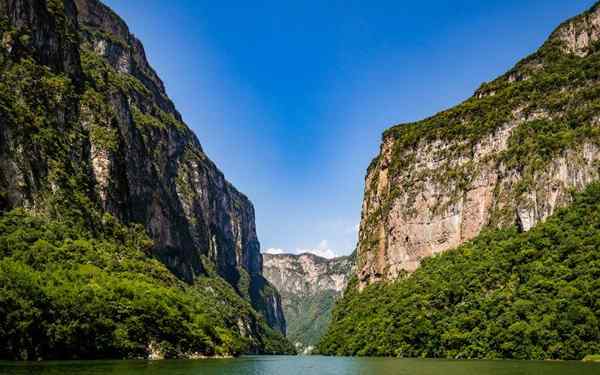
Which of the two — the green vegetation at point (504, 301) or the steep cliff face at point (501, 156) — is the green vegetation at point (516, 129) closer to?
the steep cliff face at point (501, 156)

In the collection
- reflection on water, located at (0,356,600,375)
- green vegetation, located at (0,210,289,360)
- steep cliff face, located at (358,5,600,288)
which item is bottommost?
reflection on water, located at (0,356,600,375)

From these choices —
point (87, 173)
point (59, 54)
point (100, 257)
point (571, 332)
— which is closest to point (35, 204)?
point (100, 257)

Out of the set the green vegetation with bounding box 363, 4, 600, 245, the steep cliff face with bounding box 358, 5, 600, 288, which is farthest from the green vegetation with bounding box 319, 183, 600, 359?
the green vegetation with bounding box 363, 4, 600, 245

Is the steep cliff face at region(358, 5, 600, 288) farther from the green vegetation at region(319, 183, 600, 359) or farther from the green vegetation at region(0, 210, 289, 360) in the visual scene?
the green vegetation at region(0, 210, 289, 360)

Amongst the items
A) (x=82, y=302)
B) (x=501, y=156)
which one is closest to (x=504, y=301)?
(x=501, y=156)

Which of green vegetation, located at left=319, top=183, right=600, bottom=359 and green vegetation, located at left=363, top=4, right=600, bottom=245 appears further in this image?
green vegetation, located at left=363, top=4, right=600, bottom=245

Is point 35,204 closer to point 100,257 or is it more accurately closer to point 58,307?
point 100,257
